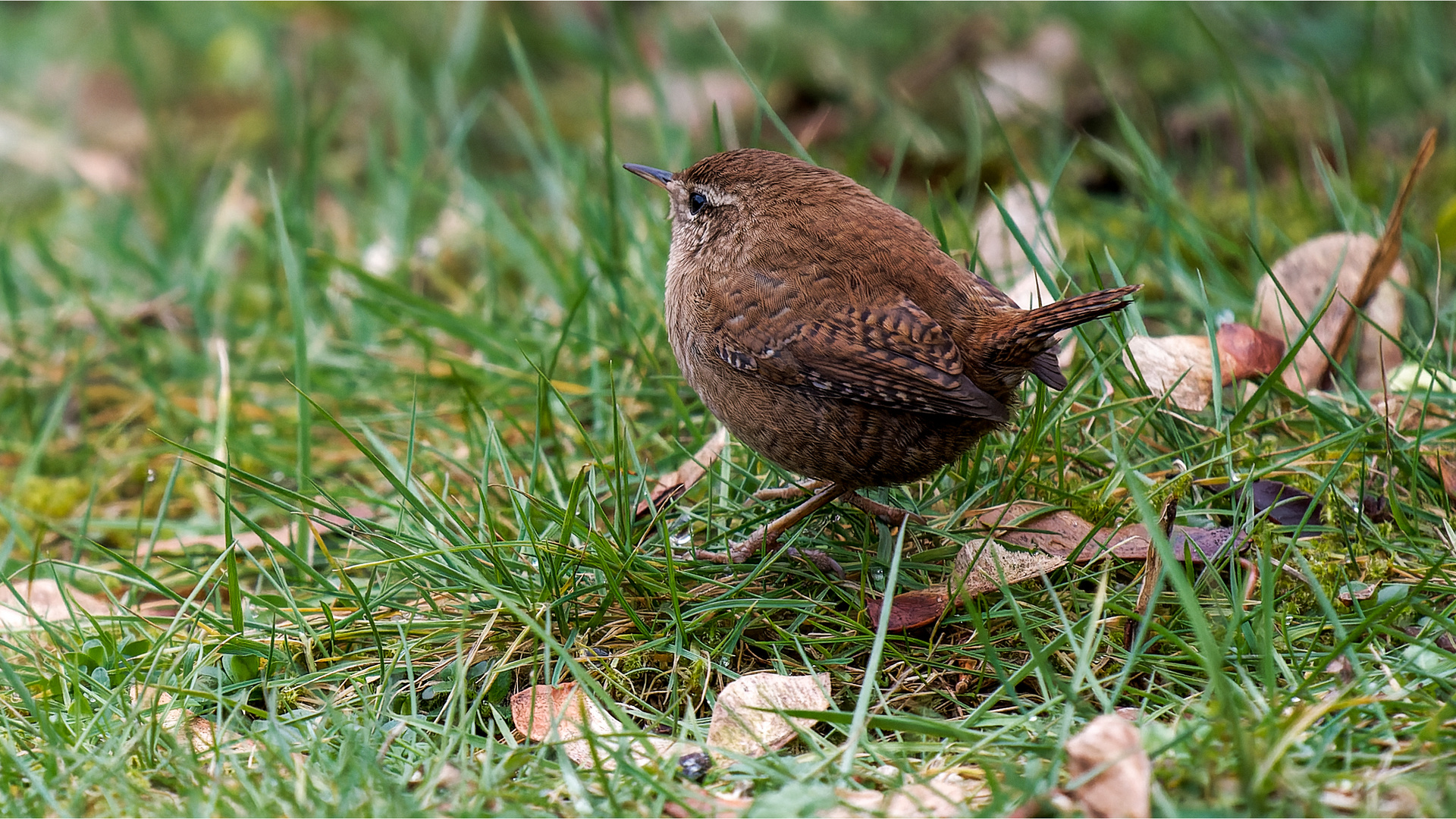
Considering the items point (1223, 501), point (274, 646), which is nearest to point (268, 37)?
point (274, 646)

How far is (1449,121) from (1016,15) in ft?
7.04

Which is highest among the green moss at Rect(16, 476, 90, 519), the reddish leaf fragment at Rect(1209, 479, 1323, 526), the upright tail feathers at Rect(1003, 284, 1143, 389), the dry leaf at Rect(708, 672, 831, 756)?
the upright tail feathers at Rect(1003, 284, 1143, 389)

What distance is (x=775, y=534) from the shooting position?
2.97 m

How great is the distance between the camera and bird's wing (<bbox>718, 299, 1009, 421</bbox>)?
271 centimetres

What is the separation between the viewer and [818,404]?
9.41 ft

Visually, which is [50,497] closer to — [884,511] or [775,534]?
[775,534]

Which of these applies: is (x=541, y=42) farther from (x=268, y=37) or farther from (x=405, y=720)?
(x=405, y=720)

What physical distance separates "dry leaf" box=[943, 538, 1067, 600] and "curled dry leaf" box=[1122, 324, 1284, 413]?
64cm

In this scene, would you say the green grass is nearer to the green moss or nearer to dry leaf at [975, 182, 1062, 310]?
the green moss

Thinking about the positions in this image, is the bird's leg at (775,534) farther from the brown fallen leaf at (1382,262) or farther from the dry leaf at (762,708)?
the brown fallen leaf at (1382,262)

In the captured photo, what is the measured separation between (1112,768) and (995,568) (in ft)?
2.48

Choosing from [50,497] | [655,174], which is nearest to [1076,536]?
[655,174]

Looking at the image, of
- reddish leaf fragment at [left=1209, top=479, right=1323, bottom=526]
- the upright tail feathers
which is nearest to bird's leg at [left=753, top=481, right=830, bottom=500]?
the upright tail feathers

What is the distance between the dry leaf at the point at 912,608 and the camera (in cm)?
268
